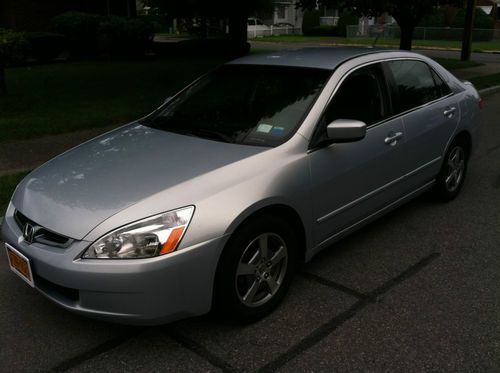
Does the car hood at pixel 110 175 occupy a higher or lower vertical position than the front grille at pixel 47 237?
higher

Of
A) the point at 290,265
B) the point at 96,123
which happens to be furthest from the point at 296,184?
the point at 96,123

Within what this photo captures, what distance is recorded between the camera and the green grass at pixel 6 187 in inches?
195

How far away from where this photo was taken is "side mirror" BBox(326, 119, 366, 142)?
3426 mm

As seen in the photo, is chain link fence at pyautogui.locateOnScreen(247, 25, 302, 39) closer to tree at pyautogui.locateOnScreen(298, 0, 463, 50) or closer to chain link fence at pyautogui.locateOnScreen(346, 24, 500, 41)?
chain link fence at pyautogui.locateOnScreen(346, 24, 500, 41)

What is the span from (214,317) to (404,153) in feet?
6.75

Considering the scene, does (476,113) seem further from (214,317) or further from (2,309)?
(2,309)

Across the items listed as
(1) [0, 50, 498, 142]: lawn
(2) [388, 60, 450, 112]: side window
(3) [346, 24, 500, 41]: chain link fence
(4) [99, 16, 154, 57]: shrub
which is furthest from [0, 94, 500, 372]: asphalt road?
(3) [346, 24, 500, 41]: chain link fence

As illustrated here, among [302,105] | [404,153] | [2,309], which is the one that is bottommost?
[2,309]

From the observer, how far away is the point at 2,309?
340 centimetres

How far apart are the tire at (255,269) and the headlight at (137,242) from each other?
1.09ft

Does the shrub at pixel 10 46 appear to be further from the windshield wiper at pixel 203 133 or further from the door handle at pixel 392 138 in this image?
the door handle at pixel 392 138

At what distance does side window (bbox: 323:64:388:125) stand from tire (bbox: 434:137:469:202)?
4.08 feet

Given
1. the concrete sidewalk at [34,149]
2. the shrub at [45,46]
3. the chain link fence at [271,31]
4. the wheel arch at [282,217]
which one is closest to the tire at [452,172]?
the wheel arch at [282,217]

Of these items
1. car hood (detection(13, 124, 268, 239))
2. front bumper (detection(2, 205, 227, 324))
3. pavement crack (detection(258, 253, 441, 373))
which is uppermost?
car hood (detection(13, 124, 268, 239))
